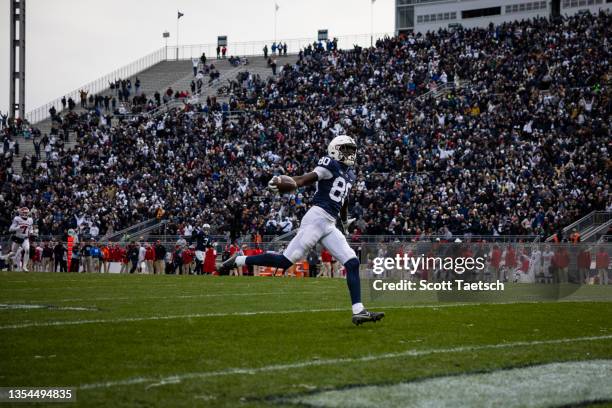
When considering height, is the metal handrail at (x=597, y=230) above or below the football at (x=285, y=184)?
below

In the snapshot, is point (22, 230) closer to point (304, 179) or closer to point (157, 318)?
point (157, 318)

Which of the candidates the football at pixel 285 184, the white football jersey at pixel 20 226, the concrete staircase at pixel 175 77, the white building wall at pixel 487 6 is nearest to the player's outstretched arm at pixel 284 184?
the football at pixel 285 184

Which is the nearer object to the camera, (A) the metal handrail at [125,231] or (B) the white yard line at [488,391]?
(B) the white yard line at [488,391]

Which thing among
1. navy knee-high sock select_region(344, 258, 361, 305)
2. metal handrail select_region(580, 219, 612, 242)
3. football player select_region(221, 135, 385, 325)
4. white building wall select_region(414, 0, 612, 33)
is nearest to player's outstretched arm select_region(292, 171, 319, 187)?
football player select_region(221, 135, 385, 325)

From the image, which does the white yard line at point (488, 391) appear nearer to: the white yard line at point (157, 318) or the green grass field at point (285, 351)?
the green grass field at point (285, 351)

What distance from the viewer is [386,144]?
34.6 metres

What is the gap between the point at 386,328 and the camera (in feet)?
29.5

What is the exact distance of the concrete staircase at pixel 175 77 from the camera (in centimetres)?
4655

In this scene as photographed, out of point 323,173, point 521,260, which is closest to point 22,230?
point 521,260

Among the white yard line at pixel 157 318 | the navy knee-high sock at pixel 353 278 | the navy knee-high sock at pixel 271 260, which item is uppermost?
the navy knee-high sock at pixel 271 260

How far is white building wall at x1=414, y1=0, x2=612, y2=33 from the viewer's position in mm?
45078

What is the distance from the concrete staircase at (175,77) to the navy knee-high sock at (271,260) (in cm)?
3695

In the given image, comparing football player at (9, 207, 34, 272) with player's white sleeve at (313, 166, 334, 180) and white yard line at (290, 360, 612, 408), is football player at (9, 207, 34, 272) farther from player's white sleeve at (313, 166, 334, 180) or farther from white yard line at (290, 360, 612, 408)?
white yard line at (290, 360, 612, 408)

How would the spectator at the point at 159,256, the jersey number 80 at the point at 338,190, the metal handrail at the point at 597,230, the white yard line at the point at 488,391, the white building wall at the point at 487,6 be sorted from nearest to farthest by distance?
the white yard line at the point at 488,391
the jersey number 80 at the point at 338,190
the metal handrail at the point at 597,230
the spectator at the point at 159,256
the white building wall at the point at 487,6
